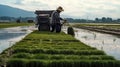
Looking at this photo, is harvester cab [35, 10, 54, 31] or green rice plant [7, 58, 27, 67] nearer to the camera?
green rice plant [7, 58, 27, 67]

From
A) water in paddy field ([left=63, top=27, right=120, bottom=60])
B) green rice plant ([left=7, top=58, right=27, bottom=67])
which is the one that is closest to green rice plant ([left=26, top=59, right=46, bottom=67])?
green rice plant ([left=7, top=58, right=27, bottom=67])

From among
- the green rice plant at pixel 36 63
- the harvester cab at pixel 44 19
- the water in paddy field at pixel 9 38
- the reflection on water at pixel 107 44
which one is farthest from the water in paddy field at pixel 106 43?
the green rice plant at pixel 36 63

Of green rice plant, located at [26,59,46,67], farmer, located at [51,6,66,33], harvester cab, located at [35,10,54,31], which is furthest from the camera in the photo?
harvester cab, located at [35,10,54,31]

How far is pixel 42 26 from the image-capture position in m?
40.2

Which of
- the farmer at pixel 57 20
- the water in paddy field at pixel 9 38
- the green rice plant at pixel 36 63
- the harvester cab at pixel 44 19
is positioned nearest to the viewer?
the green rice plant at pixel 36 63

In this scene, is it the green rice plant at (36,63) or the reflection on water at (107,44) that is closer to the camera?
the green rice plant at (36,63)

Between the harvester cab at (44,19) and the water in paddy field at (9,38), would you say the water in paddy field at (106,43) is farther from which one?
the water in paddy field at (9,38)

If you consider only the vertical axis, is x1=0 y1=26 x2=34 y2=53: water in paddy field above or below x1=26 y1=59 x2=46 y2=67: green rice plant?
below

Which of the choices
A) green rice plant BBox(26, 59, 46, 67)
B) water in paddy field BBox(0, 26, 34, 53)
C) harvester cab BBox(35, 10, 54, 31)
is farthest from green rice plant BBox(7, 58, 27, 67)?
harvester cab BBox(35, 10, 54, 31)

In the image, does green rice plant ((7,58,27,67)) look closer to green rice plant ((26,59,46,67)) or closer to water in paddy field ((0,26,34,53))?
green rice plant ((26,59,46,67))

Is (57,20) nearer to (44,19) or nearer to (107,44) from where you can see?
(44,19)

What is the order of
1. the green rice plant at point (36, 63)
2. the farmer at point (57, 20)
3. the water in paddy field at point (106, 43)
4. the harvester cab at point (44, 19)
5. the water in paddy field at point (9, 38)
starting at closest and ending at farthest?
the green rice plant at point (36, 63) → the water in paddy field at point (106, 43) → the water in paddy field at point (9, 38) → the farmer at point (57, 20) → the harvester cab at point (44, 19)

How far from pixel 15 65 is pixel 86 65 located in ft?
8.68

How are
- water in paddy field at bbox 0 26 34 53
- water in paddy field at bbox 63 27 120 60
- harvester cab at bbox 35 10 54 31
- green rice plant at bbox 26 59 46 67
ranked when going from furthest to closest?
harvester cab at bbox 35 10 54 31 → water in paddy field at bbox 0 26 34 53 → water in paddy field at bbox 63 27 120 60 → green rice plant at bbox 26 59 46 67
